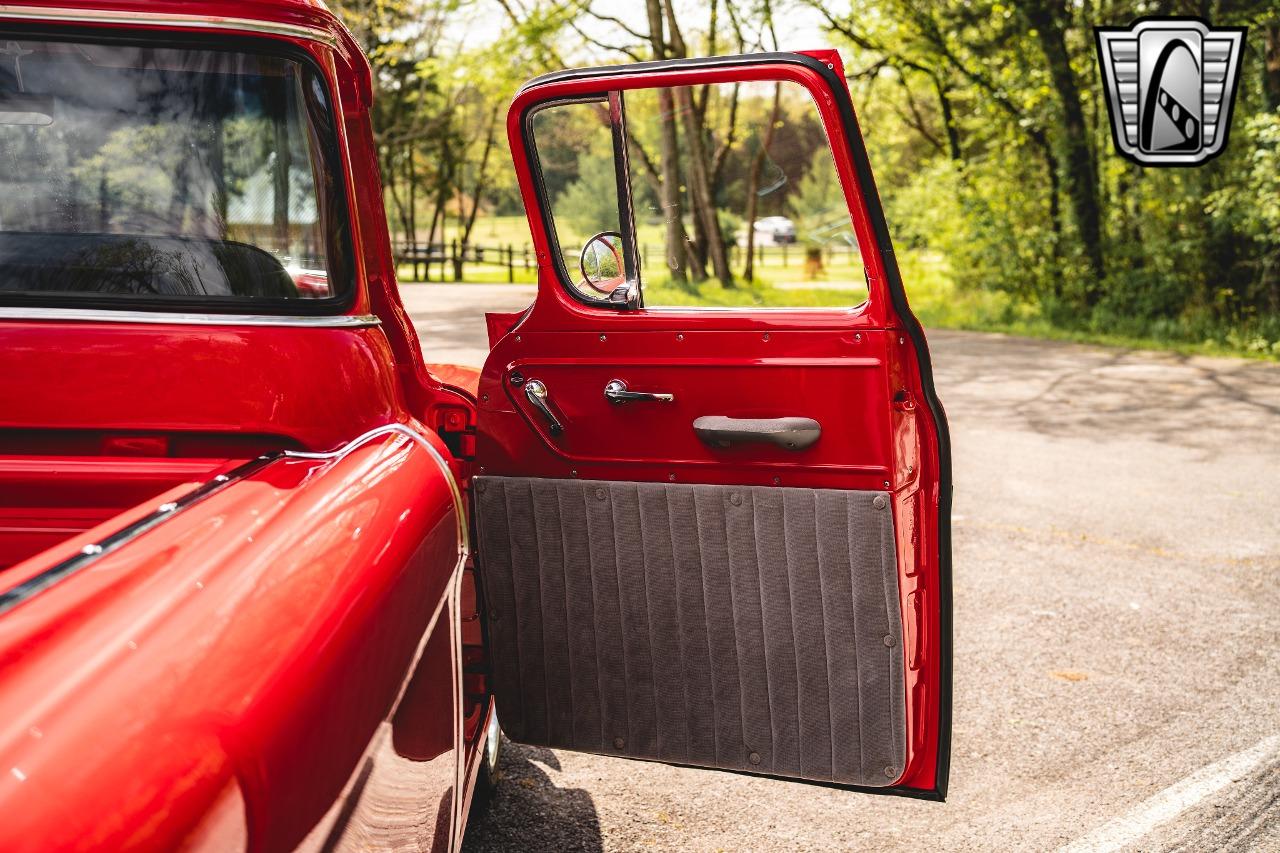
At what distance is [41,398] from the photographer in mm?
2279

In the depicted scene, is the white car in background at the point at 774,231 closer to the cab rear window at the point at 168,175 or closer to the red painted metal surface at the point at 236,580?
the red painted metal surface at the point at 236,580

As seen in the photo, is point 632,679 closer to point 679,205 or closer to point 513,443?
point 513,443

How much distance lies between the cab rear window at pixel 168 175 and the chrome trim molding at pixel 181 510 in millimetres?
409

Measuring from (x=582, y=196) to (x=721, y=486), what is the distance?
891 mm

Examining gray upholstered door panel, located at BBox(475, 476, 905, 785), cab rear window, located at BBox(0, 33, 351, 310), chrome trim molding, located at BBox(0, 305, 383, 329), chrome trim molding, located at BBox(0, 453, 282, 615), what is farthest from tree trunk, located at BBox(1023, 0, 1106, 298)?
chrome trim molding, located at BBox(0, 453, 282, 615)

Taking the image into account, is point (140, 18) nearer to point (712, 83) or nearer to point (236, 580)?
point (712, 83)

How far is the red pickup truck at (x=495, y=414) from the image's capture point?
2.21 meters

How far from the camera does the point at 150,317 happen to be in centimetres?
239

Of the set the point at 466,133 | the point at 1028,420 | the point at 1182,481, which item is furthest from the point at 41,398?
the point at 466,133

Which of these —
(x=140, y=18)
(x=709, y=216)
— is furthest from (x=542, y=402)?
(x=709, y=216)

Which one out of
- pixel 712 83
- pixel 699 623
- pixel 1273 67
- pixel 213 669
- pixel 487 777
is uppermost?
pixel 1273 67

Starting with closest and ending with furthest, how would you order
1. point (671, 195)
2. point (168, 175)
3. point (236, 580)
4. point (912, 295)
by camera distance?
point (236, 580) → point (168, 175) → point (671, 195) → point (912, 295)

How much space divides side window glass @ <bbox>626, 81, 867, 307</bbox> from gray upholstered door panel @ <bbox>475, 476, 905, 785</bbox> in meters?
0.55

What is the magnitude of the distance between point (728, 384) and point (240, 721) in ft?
5.75
